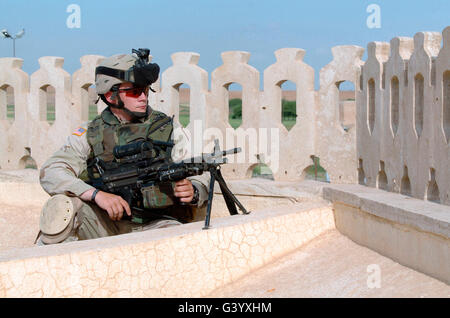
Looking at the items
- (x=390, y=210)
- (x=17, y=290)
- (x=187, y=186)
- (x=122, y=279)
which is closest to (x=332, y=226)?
(x=390, y=210)

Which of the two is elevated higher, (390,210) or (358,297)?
(390,210)

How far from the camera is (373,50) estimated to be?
604cm

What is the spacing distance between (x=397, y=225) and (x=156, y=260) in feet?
6.18

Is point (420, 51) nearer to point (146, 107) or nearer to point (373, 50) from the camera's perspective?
point (373, 50)

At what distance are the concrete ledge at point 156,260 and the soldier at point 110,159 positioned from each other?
46 cm

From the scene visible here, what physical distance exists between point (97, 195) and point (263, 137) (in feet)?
9.12

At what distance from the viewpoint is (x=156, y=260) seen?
161 inches

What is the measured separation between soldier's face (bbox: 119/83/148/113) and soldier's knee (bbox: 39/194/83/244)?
0.93m

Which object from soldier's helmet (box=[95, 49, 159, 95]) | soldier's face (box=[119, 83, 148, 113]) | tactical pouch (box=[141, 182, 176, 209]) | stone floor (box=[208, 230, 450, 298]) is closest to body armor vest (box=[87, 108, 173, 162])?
soldier's face (box=[119, 83, 148, 113])

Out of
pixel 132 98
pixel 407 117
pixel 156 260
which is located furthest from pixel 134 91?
pixel 407 117

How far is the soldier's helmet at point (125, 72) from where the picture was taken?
500cm

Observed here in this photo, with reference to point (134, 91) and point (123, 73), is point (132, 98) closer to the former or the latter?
point (134, 91)

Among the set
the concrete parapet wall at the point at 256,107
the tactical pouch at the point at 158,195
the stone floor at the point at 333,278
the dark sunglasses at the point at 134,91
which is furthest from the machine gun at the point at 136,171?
the concrete parapet wall at the point at 256,107

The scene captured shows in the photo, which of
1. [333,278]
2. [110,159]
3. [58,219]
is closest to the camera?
[333,278]
